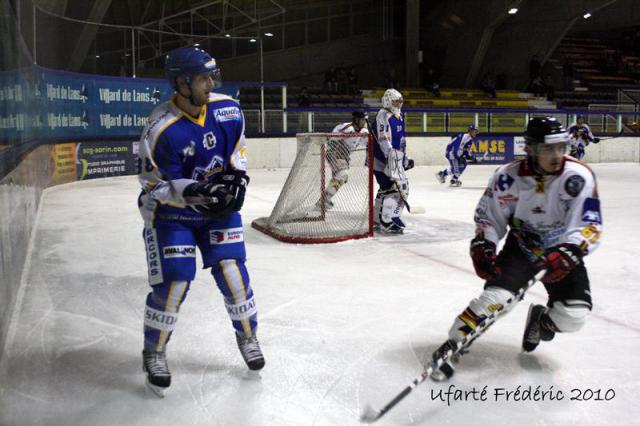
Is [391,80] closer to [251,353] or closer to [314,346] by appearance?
[314,346]

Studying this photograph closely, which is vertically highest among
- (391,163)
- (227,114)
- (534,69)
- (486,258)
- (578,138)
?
(534,69)

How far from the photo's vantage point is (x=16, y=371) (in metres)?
3.21

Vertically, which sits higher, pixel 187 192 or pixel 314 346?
pixel 187 192

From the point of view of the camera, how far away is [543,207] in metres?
3.05

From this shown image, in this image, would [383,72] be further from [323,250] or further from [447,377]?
[447,377]

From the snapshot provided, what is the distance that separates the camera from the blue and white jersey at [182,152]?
2828mm

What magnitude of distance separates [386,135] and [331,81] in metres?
14.8

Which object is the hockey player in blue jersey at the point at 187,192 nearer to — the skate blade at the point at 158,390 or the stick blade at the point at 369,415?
the skate blade at the point at 158,390

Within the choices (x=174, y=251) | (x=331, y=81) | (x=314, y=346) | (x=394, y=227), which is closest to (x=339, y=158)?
(x=394, y=227)

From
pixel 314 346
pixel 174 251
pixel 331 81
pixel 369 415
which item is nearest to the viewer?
pixel 369 415

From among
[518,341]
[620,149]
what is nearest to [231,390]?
[518,341]

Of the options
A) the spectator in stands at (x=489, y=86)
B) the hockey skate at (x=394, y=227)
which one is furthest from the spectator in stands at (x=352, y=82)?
the hockey skate at (x=394, y=227)

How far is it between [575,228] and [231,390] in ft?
5.14

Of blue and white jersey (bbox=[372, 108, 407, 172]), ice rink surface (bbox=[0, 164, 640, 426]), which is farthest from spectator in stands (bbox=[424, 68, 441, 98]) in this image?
ice rink surface (bbox=[0, 164, 640, 426])
